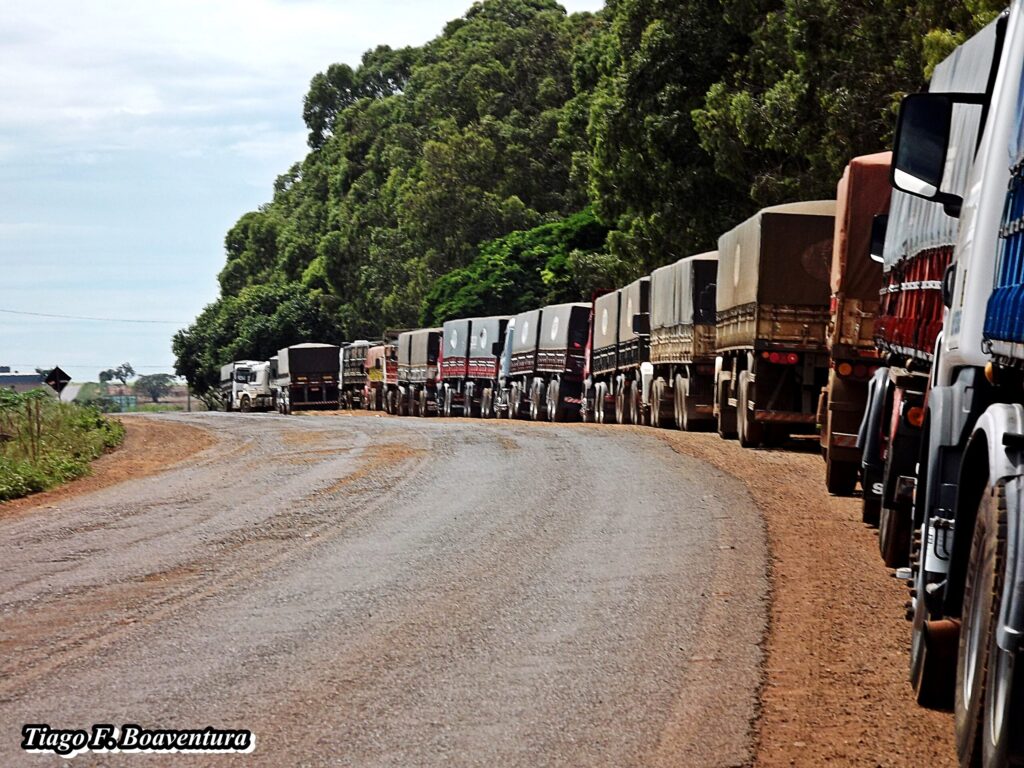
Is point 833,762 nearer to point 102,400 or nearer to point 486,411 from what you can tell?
point 486,411

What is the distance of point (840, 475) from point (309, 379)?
57.7 metres

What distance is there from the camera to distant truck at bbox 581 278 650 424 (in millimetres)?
32219

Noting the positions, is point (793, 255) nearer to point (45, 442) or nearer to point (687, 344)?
point (687, 344)

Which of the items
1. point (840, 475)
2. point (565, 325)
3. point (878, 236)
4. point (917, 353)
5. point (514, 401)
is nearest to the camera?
point (917, 353)

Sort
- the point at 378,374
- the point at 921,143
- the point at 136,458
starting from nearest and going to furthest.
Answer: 1. the point at 921,143
2. the point at 136,458
3. the point at 378,374

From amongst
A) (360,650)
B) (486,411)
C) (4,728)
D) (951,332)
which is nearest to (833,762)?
(951,332)

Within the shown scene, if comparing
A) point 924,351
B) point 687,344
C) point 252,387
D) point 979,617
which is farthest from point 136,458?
point 252,387

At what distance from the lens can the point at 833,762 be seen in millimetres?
5824

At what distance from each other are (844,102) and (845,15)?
106 inches

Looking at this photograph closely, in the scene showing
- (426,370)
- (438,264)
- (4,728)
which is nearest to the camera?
(4,728)

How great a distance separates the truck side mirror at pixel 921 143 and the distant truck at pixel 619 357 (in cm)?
2448

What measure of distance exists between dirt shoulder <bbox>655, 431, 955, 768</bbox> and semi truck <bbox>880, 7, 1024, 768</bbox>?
29 centimetres

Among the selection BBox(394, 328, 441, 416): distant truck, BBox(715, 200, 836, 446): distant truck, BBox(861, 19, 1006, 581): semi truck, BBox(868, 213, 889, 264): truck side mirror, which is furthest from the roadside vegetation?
BBox(394, 328, 441, 416): distant truck

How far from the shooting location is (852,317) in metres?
16.7
